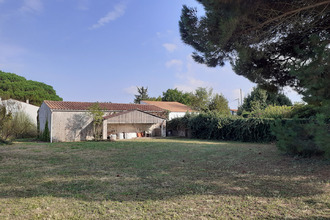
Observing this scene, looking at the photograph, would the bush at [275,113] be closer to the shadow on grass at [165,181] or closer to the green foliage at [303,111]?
the green foliage at [303,111]

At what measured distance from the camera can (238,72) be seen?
6840mm

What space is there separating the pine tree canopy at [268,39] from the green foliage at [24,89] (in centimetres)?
3988

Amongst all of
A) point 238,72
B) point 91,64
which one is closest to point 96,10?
point 91,64

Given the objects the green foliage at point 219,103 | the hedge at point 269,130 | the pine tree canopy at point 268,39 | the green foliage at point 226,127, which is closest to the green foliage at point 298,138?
the hedge at point 269,130

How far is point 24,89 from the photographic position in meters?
43.6

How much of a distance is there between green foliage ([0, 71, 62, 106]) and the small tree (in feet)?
79.2

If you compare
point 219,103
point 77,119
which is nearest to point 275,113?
point 219,103

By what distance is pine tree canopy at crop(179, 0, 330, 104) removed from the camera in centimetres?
508

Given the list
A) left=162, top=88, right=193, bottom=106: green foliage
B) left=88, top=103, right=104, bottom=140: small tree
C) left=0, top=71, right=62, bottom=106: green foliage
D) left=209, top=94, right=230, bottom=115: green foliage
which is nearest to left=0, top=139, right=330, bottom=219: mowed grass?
left=88, top=103, right=104, bottom=140: small tree

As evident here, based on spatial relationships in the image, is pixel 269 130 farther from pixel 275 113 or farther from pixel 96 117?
pixel 96 117

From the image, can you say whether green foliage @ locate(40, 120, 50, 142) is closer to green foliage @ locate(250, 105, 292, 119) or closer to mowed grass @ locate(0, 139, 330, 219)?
mowed grass @ locate(0, 139, 330, 219)

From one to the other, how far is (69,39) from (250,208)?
52.9ft

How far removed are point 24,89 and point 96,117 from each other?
32.3m

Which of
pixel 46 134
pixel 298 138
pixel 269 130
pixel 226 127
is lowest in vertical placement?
pixel 298 138
